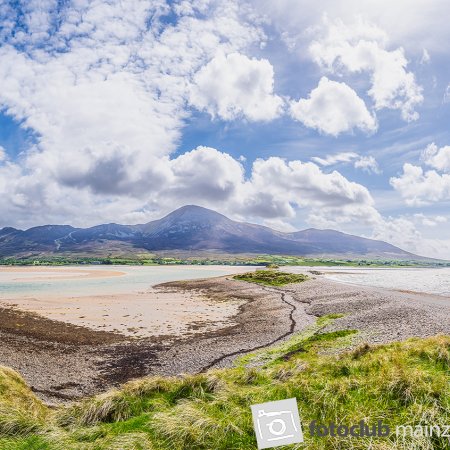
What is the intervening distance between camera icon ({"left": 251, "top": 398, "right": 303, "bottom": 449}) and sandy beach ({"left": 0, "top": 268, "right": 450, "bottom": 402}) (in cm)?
1653

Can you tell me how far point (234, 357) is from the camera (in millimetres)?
24688

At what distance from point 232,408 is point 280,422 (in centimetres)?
320

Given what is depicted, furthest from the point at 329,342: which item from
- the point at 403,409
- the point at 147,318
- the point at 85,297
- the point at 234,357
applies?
the point at 85,297

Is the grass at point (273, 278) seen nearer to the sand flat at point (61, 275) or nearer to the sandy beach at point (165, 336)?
the sandy beach at point (165, 336)

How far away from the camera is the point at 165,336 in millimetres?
31828

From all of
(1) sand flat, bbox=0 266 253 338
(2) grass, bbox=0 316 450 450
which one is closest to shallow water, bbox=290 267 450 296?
(1) sand flat, bbox=0 266 253 338

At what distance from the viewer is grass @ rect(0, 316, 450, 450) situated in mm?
7098

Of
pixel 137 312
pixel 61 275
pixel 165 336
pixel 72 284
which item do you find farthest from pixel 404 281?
pixel 61 275

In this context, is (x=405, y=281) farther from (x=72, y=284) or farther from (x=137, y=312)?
(x=72, y=284)

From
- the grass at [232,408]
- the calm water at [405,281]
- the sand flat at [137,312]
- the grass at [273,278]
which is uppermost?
the grass at [232,408]

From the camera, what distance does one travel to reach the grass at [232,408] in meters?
7.10

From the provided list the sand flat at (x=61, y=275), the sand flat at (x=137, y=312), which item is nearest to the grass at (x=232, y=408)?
the sand flat at (x=137, y=312)

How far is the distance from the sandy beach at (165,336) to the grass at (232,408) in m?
10.6

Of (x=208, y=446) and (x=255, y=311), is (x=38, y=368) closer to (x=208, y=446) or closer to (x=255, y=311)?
(x=208, y=446)
